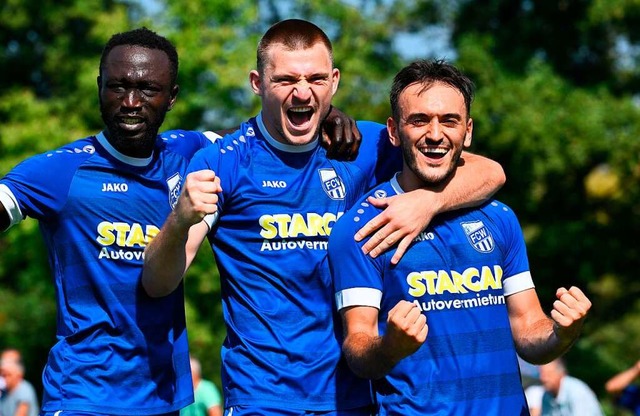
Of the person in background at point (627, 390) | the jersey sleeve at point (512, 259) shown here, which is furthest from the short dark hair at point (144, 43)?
the person in background at point (627, 390)

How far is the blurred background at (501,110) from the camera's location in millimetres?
21031

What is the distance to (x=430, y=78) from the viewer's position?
543 cm

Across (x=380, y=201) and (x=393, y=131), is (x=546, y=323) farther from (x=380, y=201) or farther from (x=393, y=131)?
(x=393, y=131)

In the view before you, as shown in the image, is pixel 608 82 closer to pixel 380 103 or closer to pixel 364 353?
pixel 380 103

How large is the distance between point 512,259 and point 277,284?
Result: 1.12 metres

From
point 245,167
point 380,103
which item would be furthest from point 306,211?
point 380,103

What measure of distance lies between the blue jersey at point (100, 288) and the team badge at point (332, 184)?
82cm

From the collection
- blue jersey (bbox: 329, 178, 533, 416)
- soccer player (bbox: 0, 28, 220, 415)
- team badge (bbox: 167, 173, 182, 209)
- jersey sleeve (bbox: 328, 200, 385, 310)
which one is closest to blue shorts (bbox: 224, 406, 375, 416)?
blue jersey (bbox: 329, 178, 533, 416)

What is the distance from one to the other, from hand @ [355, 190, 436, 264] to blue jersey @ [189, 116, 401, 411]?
42 centimetres

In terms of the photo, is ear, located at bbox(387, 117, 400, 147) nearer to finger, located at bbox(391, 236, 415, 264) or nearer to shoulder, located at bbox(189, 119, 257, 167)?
finger, located at bbox(391, 236, 415, 264)

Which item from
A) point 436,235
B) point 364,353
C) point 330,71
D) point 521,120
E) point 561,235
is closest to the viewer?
point 364,353

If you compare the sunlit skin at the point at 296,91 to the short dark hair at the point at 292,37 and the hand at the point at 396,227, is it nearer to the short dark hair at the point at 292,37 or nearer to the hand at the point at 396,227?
the short dark hair at the point at 292,37

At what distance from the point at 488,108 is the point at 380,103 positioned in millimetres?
2316

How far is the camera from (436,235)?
17.6 ft
